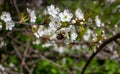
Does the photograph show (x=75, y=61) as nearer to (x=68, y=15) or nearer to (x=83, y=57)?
(x=83, y=57)

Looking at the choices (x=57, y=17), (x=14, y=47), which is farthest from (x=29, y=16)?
(x=14, y=47)

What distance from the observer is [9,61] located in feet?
11.7

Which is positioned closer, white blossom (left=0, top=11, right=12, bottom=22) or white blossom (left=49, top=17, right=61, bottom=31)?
white blossom (left=49, top=17, right=61, bottom=31)

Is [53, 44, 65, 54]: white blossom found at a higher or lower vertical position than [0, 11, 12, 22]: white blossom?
higher

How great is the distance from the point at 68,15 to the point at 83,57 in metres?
1.96

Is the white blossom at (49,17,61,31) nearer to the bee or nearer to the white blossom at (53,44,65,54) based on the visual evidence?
the bee

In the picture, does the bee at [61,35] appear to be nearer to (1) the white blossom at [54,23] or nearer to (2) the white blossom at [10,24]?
(1) the white blossom at [54,23]

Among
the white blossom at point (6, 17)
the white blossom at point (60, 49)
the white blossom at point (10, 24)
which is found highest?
the white blossom at point (60, 49)

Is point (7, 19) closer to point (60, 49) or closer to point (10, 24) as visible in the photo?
point (10, 24)

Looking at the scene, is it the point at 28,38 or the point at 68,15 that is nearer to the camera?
the point at 68,15

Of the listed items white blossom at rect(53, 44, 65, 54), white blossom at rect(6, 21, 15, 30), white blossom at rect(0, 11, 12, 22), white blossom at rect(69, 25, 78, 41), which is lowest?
white blossom at rect(69, 25, 78, 41)

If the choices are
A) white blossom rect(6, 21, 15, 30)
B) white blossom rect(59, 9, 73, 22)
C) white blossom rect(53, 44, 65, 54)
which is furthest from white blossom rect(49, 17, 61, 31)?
white blossom rect(53, 44, 65, 54)

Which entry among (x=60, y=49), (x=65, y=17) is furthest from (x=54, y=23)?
(x=60, y=49)

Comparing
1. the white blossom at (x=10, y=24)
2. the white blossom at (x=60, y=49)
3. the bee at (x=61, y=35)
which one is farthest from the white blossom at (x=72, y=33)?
the white blossom at (x=60, y=49)
